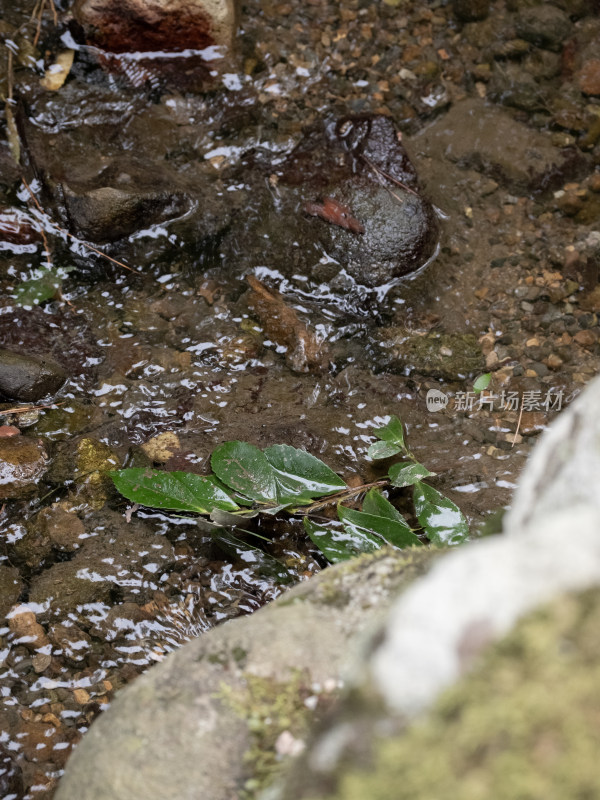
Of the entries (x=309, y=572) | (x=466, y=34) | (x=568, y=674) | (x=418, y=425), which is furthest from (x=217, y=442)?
(x=466, y=34)

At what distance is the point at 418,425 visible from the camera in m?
2.71

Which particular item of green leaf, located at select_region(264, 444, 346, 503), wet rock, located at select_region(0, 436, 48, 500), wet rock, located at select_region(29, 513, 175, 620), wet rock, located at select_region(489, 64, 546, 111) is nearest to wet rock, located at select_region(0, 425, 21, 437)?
wet rock, located at select_region(0, 436, 48, 500)

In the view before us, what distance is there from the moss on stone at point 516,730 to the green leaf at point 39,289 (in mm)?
2509

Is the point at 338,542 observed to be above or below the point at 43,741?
above

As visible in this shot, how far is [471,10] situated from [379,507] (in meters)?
2.82

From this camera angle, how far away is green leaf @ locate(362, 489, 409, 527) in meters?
2.38

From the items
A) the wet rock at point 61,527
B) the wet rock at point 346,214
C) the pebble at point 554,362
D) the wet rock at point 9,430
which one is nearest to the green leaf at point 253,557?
the wet rock at point 61,527

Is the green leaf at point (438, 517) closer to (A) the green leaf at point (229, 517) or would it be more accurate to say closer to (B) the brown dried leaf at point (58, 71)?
(A) the green leaf at point (229, 517)

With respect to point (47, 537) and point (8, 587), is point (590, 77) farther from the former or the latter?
point (8, 587)

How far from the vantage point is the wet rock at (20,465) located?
2.45 m

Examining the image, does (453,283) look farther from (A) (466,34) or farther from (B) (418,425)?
(A) (466,34)

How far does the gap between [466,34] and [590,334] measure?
1.84 metres

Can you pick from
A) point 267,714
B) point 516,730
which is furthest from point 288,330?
point 516,730

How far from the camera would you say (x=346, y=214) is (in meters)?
3.02
